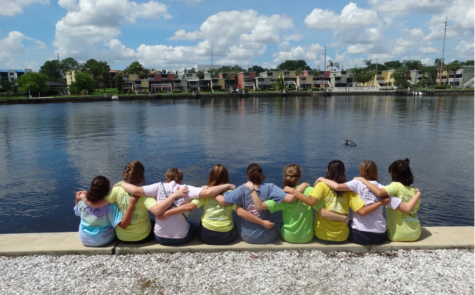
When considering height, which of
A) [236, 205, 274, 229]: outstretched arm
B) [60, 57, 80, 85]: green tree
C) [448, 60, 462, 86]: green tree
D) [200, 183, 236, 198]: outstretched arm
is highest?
[60, 57, 80, 85]: green tree

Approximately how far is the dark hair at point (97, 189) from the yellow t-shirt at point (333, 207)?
121 inches

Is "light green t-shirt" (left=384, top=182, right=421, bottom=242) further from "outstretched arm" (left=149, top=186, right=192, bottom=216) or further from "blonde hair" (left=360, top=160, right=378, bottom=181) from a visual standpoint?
"outstretched arm" (left=149, top=186, right=192, bottom=216)

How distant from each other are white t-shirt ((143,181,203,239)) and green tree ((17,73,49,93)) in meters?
114

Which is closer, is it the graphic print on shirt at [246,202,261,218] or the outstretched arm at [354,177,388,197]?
the outstretched arm at [354,177,388,197]

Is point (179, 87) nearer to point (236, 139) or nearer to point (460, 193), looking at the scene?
point (236, 139)

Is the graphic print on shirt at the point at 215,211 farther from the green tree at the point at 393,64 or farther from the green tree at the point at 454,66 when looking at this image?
the green tree at the point at 393,64

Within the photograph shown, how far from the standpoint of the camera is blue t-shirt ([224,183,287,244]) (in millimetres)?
4910

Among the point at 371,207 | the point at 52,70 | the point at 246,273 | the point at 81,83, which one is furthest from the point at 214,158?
the point at 52,70

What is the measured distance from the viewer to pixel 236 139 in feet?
79.6

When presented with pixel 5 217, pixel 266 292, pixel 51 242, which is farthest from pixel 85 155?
pixel 266 292

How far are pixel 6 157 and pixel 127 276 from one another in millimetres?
18453

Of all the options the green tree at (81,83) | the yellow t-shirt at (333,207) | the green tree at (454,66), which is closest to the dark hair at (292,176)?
the yellow t-shirt at (333,207)

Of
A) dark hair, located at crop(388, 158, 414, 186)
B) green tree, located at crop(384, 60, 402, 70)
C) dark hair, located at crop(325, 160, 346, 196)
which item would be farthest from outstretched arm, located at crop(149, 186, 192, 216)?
green tree, located at crop(384, 60, 402, 70)

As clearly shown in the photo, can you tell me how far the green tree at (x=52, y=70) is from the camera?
139 m
